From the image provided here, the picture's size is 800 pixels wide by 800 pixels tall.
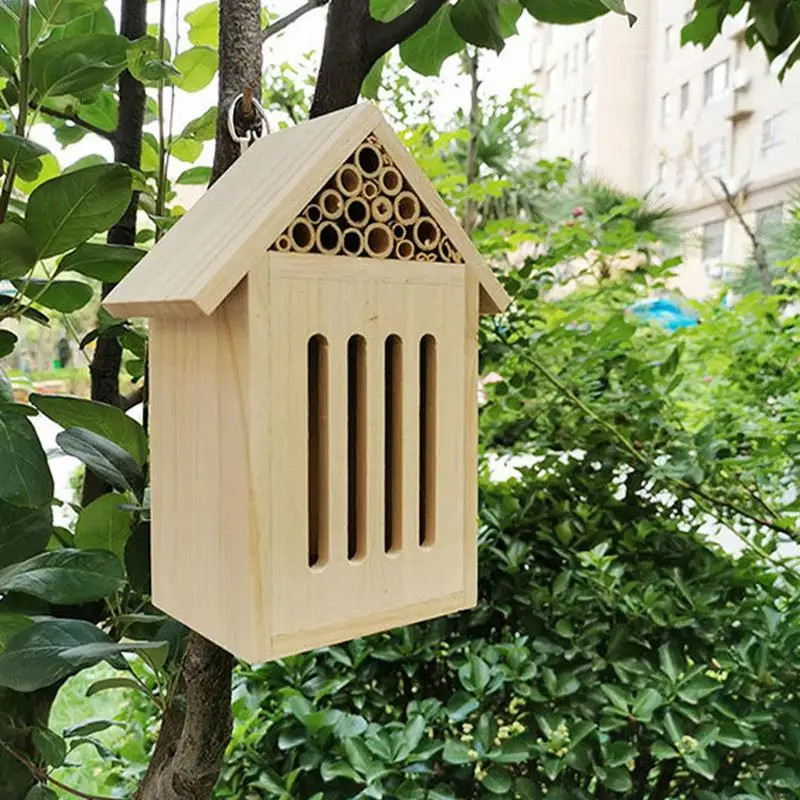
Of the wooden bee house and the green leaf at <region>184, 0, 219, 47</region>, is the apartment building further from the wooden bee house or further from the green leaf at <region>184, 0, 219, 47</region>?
the wooden bee house

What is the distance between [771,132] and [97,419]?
5.08 ft

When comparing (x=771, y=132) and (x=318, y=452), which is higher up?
(x=771, y=132)

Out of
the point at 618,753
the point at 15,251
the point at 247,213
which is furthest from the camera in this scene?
the point at 618,753

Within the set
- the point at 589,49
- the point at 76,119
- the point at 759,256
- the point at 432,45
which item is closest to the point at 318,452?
the point at 432,45

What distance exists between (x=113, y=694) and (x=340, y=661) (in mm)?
499

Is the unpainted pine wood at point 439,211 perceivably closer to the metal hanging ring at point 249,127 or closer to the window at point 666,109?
the metal hanging ring at point 249,127

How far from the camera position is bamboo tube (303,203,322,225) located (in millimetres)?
398

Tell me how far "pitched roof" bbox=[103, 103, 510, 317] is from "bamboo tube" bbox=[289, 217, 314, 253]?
1 centimetres

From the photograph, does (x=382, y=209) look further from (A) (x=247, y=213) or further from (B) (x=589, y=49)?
(B) (x=589, y=49)

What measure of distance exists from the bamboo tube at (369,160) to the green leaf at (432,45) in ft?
0.70

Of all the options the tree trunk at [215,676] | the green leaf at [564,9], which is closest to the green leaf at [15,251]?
the tree trunk at [215,676]

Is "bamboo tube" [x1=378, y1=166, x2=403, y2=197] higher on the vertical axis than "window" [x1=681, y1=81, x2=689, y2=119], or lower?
lower

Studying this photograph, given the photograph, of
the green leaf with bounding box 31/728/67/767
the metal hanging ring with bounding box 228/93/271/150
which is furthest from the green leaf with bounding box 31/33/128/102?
the green leaf with bounding box 31/728/67/767

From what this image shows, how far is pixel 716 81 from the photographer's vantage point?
1.70m
